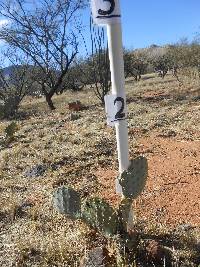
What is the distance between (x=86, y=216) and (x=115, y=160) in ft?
12.1

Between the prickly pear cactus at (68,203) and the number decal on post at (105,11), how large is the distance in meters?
1.34

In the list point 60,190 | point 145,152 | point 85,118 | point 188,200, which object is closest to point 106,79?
point 85,118

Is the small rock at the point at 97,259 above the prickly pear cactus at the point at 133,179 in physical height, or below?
below

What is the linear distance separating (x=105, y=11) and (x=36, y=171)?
3966 millimetres

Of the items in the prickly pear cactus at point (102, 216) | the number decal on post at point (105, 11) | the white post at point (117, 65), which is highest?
the number decal on post at point (105, 11)

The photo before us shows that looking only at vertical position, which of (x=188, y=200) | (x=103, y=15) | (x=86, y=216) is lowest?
(x=188, y=200)

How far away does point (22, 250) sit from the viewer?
4090 mm

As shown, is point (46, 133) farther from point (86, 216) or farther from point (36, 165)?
point (86, 216)

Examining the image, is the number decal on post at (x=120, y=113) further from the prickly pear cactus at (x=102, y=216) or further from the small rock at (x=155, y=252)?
the small rock at (x=155, y=252)

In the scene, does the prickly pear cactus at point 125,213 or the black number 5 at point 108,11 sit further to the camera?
the prickly pear cactus at point 125,213

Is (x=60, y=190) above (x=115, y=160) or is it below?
above

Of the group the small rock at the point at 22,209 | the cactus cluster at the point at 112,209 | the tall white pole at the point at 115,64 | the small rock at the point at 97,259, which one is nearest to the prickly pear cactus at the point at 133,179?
the cactus cluster at the point at 112,209

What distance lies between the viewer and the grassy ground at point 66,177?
395cm

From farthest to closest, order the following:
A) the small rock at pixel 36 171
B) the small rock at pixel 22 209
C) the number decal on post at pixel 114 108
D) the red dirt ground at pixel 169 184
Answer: the small rock at pixel 36 171 < the small rock at pixel 22 209 < the red dirt ground at pixel 169 184 < the number decal on post at pixel 114 108
